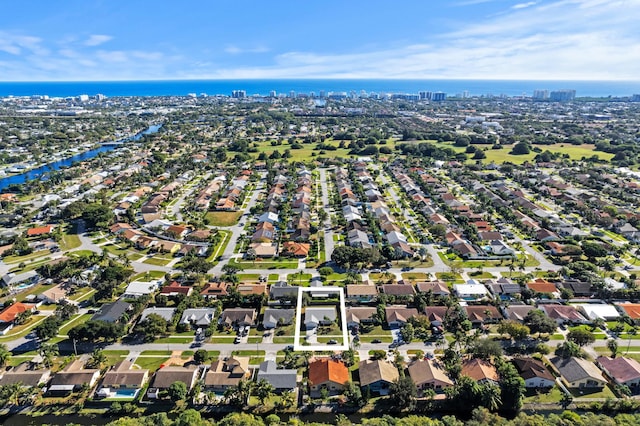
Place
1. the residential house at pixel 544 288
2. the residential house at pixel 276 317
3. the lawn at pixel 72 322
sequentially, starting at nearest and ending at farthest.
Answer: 1. the lawn at pixel 72 322
2. the residential house at pixel 276 317
3. the residential house at pixel 544 288

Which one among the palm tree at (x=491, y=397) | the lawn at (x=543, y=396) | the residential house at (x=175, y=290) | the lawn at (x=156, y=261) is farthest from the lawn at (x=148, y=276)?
the lawn at (x=543, y=396)

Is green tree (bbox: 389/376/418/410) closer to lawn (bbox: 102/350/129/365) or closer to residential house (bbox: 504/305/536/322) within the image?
residential house (bbox: 504/305/536/322)

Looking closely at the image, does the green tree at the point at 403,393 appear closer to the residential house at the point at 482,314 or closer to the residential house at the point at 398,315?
the residential house at the point at 398,315

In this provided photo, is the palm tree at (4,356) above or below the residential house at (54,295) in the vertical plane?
below

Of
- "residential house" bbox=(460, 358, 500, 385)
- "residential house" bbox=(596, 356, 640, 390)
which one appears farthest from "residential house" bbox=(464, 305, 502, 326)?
"residential house" bbox=(596, 356, 640, 390)

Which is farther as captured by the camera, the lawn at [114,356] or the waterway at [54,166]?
the waterway at [54,166]

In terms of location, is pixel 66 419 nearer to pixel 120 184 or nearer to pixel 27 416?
pixel 27 416
